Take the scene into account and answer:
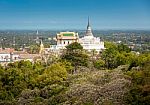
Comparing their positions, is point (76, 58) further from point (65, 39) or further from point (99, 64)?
point (65, 39)

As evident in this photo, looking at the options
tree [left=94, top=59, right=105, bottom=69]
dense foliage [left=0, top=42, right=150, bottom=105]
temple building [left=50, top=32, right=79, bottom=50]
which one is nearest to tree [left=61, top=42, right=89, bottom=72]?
tree [left=94, top=59, right=105, bottom=69]

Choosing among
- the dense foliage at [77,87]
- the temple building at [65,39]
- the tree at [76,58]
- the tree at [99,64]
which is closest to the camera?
the dense foliage at [77,87]

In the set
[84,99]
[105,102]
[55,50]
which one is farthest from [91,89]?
[55,50]

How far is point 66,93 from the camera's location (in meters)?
18.9

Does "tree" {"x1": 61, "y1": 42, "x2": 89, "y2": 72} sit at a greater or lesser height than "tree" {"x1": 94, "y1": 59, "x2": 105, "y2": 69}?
greater

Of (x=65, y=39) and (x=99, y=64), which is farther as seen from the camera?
(x=65, y=39)

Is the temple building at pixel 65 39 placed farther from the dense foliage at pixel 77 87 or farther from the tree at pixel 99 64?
the dense foliage at pixel 77 87

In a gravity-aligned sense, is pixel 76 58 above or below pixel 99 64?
above

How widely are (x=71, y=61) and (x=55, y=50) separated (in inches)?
923

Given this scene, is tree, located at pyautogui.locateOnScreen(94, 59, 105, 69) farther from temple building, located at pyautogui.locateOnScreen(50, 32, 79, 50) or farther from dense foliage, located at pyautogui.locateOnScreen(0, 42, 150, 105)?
temple building, located at pyautogui.locateOnScreen(50, 32, 79, 50)

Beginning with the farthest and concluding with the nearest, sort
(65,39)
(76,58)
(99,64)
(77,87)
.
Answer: (65,39)
(99,64)
(76,58)
(77,87)

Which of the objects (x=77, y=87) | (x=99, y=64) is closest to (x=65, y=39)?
(x=99, y=64)

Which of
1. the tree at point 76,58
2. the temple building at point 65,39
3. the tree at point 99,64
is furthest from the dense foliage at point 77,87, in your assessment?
the temple building at point 65,39

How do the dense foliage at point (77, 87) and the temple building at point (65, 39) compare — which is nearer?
the dense foliage at point (77, 87)
